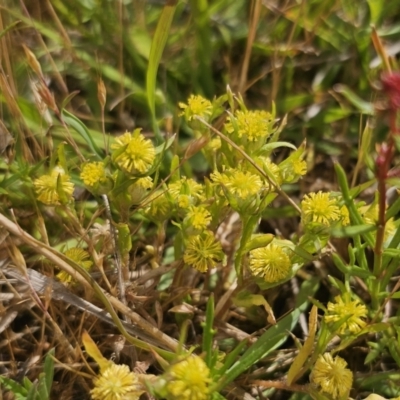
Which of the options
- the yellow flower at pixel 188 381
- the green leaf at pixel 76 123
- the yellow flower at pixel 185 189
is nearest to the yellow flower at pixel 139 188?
the yellow flower at pixel 185 189

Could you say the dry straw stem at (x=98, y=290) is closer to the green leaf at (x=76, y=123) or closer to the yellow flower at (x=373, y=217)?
the green leaf at (x=76, y=123)

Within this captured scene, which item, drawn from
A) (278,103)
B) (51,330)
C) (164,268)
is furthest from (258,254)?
(278,103)

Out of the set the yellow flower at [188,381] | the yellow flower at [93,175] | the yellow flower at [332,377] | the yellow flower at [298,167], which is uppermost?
the yellow flower at [93,175]

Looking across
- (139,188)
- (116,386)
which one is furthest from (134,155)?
(116,386)

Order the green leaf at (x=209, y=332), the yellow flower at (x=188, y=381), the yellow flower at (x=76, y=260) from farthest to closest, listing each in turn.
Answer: the yellow flower at (x=76, y=260) → the green leaf at (x=209, y=332) → the yellow flower at (x=188, y=381)

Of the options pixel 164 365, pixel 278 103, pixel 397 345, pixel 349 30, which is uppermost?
pixel 349 30

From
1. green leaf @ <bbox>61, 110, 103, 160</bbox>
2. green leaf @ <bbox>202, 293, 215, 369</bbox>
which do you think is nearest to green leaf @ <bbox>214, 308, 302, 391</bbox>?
green leaf @ <bbox>202, 293, 215, 369</bbox>

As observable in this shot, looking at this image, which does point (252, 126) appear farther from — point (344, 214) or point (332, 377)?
point (332, 377)

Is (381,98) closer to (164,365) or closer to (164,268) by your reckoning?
(164,268)
